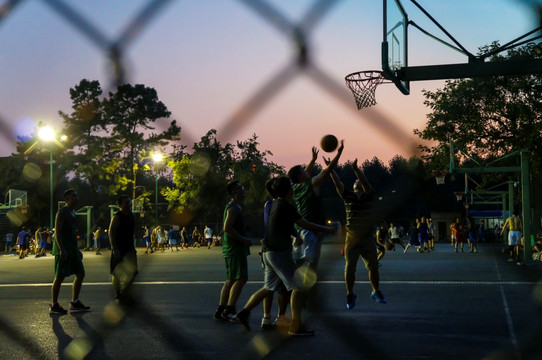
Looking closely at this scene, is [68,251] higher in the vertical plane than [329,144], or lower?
lower

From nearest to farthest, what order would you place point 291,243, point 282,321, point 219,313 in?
point 291,243 < point 282,321 < point 219,313

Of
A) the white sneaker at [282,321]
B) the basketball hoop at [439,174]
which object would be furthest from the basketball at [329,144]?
the basketball hoop at [439,174]

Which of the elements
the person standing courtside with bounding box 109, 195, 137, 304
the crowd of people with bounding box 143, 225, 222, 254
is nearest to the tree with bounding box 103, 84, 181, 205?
the person standing courtside with bounding box 109, 195, 137, 304

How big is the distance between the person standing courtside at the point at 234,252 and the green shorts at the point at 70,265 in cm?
236

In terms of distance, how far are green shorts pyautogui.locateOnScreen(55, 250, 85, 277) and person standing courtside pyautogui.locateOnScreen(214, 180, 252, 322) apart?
2.36 m

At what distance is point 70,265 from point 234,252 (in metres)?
2.64

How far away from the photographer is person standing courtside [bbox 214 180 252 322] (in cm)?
834

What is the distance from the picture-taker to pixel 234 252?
859 cm

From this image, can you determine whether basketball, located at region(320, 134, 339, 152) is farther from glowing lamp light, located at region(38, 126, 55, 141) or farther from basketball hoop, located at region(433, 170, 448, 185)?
basketball hoop, located at region(433, 170, 448, 185)

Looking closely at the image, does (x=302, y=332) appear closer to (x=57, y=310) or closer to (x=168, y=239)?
(x=57, y=310)

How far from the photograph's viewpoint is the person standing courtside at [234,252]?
27.3ft

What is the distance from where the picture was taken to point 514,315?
8.48 m

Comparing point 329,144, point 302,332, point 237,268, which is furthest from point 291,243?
point 329,144

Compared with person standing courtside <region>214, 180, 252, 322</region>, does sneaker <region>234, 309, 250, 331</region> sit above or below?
below
